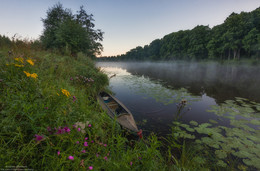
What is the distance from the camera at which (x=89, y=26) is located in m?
24.5

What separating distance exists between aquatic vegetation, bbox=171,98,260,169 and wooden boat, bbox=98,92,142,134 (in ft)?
5.88

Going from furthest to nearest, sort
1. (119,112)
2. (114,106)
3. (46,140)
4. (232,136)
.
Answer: (114,106)
(119,112)
(232,136)
(46,140)

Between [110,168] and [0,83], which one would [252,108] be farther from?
[0,83]

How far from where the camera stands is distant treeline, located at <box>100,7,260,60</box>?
34438 millimetres

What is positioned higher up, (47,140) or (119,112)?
(47,140)

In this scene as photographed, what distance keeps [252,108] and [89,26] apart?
2870 cm

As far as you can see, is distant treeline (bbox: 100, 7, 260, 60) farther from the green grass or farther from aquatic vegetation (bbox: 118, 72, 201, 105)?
the green grass

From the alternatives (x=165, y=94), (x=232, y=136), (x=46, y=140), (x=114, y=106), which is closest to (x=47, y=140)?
(x=46, y=140)

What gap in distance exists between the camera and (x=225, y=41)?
129 feet

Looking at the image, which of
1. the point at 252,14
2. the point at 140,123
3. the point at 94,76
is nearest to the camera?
the point at 140,123

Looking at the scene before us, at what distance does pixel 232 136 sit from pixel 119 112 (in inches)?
166

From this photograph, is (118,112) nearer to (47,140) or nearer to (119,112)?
(119,112)

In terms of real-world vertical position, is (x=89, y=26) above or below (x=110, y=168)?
above

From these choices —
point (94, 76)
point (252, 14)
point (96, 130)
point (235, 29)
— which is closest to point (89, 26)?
point (94, 76)
